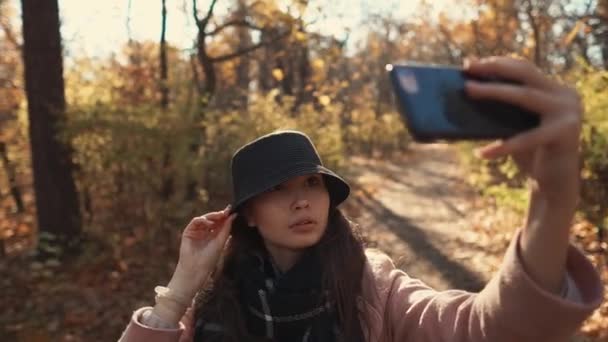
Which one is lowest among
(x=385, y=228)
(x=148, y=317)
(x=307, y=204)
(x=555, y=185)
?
(x=385, y=228)

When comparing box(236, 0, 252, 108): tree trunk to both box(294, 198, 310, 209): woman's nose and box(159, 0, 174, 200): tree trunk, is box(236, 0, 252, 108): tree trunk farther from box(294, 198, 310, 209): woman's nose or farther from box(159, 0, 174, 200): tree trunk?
box(294, 198, 310, 209): woman's nose

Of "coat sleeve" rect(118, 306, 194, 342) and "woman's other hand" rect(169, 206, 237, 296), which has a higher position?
"woman's other hand" rect(169, 206, 237, 296)

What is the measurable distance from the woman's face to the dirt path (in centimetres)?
61

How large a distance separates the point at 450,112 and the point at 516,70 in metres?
0.15

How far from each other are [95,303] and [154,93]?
3622 millimetres

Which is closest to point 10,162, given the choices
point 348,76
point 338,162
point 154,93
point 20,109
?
point 20,109

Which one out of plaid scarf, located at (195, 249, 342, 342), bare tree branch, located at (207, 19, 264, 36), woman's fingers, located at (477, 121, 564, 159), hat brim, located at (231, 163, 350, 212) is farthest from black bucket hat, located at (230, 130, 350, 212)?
bare tree branch, located at (207, 19, 264, 36)

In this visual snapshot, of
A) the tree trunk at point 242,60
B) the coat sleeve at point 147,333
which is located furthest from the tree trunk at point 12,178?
the coat sleeve at point 147,333

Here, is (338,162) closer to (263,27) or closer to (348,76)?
(263,27)

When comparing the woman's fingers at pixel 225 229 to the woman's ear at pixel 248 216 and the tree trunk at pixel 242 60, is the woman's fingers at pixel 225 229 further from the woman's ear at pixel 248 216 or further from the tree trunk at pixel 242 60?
the tree trunk at pixel 242 60

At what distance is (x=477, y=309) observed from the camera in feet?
4.58

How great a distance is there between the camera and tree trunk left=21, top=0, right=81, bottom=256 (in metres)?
7.07

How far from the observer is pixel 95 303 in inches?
237

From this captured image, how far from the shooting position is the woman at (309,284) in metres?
1.23
